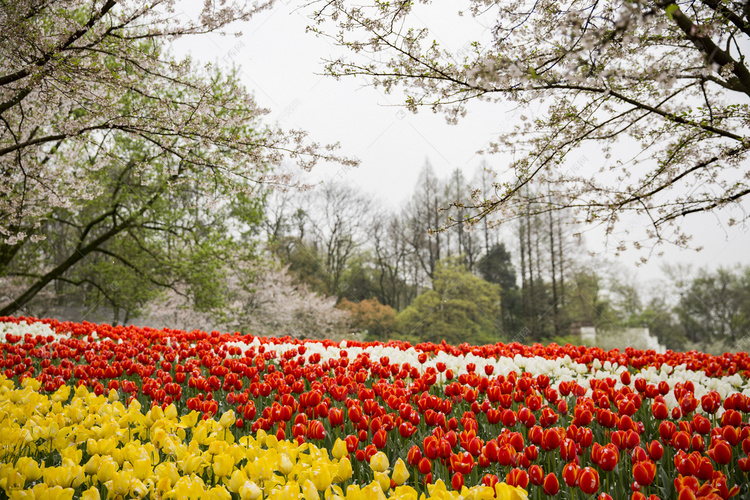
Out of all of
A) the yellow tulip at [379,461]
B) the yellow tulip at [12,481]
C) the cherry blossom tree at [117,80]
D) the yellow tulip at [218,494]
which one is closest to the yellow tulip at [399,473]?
the yellow tulip at [379,461]

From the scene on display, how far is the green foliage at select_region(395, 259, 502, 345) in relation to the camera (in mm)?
18266

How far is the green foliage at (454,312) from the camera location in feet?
59.9

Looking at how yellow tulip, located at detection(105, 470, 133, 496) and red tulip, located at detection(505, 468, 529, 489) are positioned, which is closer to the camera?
red tulip, located at detection(505, 468, 529, 489)

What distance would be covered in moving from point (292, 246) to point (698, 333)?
2400cm

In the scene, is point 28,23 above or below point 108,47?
below

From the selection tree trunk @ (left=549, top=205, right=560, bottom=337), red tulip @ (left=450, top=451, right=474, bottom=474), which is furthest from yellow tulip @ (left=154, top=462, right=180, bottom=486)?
tree trunk @ (left=549, top=205, right=560, bottom=337)

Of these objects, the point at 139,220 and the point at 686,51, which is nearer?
the point at 686,51

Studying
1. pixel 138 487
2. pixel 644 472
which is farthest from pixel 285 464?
pixel 644 472

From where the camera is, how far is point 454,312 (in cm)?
1831

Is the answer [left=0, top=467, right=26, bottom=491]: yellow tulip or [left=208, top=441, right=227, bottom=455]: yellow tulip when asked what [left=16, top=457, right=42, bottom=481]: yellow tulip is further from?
[left=208, top=441, right=227, bottom=455]: yellow tulip

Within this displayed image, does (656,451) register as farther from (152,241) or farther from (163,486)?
(152,241)

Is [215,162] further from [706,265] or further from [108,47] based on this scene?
[706,265]

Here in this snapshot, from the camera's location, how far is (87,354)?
15.7ft

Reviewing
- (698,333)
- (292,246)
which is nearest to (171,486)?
(292,246)
